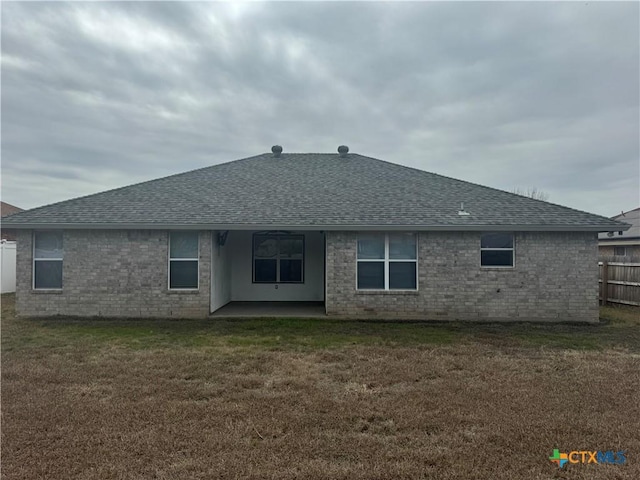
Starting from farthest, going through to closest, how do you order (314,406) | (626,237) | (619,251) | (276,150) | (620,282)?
1. (619,251)
2. (626,237)
3. (276,150)
4. (620,282)
5. (314,406)

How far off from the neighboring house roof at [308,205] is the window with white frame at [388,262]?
21.9 inches

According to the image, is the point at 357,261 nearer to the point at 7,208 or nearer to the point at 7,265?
the point at 7,265

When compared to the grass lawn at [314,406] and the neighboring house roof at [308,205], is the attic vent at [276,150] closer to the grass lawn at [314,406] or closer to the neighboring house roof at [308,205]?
the neighboring house roof at [308,205]

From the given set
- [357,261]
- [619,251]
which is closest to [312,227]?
[357,261]

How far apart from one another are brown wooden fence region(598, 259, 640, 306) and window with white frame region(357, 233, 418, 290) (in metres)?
8.05

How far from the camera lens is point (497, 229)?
11078mm

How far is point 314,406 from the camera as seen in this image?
499 centimetres

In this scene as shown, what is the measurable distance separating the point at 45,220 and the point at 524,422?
12014 mm

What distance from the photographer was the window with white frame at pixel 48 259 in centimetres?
1152

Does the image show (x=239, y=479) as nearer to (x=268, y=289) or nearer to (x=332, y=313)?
(x=332, y=313)

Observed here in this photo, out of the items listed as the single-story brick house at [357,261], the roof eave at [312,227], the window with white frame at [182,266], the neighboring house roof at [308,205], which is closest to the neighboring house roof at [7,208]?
the neighboring house roof at [308,205]

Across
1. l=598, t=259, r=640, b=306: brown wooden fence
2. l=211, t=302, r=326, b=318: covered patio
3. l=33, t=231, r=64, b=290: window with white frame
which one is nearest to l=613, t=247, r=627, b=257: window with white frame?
l=598, t=259, r=640, b=306: brown wooden fence

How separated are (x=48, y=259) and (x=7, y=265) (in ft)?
26.0

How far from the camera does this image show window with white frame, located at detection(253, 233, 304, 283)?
14609 millimetres
